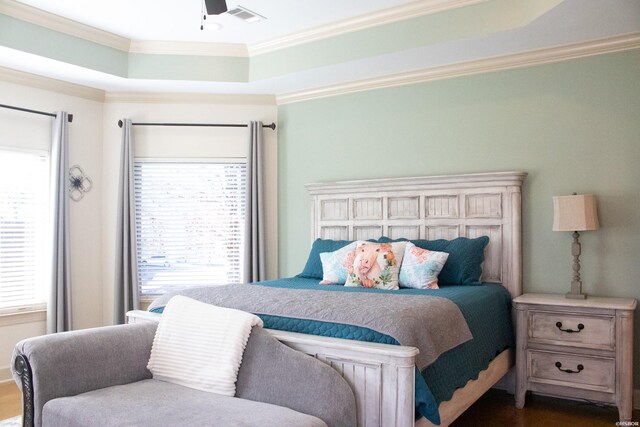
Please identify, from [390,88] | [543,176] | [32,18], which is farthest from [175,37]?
[543,176]

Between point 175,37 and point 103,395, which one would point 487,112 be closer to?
Answer: point 175,37

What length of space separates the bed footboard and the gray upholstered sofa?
8cm

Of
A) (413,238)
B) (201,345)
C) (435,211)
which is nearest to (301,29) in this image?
(435,211)

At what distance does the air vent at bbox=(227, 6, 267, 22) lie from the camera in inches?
156

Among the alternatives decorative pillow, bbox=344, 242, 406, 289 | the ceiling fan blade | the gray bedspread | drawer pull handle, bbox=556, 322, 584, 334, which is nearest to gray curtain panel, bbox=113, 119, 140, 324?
the gray bedspread

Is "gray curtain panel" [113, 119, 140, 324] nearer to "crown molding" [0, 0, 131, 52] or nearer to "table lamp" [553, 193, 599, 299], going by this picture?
"crown molding" [0, 0, 131, 52]

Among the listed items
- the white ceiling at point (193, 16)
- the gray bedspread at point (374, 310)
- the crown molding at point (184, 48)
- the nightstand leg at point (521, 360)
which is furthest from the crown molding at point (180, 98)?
the nightstand leg at point (521, 360)

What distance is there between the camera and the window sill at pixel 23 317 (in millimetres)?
4469

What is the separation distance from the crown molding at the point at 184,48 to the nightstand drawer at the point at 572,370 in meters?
3.42

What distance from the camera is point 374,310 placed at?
2691mm

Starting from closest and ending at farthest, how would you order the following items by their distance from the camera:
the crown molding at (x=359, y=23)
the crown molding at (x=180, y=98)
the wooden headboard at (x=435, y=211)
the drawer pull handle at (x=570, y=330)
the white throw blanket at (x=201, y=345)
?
the white throw blanket at (x=201, y=345), the drawer pull handle at (x=570, y=330), the crown molding at (x=359, y=23), the wooden headboard at (x=435, y=211), the crown molding at (x=180, y=98)

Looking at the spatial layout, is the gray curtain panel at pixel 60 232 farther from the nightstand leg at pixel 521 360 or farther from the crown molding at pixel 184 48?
the nightstand leg at pixel 521 360

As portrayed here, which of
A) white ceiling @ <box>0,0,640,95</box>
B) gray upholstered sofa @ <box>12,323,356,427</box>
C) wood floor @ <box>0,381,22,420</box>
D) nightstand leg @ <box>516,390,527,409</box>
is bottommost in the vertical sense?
wood floor @ <box>0,381,22,420</box>

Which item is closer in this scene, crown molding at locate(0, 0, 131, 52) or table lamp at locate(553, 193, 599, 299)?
table lamp at locate(553, 193, 599, 299)
